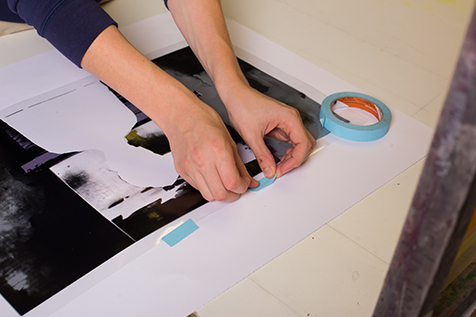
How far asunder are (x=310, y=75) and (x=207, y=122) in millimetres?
489

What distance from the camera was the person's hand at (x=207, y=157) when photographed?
0.82 metres

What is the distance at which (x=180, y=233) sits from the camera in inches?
32.1

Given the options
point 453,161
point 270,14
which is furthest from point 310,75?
point 453,161

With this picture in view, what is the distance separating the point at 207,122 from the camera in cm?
88

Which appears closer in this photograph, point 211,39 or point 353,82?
point 211,39

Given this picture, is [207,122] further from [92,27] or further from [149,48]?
[149,48]

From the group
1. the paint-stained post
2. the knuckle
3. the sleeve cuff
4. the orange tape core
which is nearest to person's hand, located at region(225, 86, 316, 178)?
the knuckle

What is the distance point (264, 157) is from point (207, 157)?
0.47 feet

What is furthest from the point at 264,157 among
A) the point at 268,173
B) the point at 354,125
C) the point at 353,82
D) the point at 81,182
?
the point at 353,82

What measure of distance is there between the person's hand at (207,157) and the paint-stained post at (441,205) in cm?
43

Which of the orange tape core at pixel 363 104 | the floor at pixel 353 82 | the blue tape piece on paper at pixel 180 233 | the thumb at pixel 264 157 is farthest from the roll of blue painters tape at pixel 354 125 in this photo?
the blue tape piece on paper at pixel 180 233

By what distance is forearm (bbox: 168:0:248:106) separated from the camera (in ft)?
3.31

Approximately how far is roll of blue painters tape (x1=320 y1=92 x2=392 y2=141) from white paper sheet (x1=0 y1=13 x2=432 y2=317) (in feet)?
0.07

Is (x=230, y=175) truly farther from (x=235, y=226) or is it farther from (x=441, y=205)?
(x=441, y=205)
